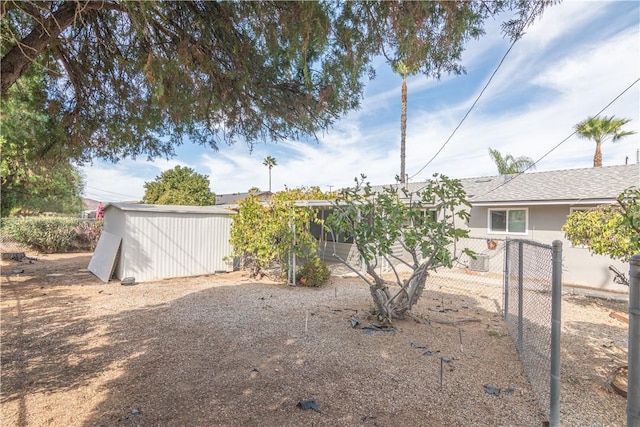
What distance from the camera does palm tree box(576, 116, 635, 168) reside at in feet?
43.1

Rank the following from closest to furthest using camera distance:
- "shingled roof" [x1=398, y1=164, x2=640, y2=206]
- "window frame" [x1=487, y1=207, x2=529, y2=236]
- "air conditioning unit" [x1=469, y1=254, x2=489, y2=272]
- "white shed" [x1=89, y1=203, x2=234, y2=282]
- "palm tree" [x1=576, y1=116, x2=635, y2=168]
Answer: "white shed" [x1=89, y1=203, x2=234, y2=282], "shingled roof" [x1=398, y1=164, x2=640, y2=206], "window frame" [x1=487, y1=207, x2=529, y2=236], "air conditioning unit" [x1=469, y1=254, x2=489, y2=272], "palm tree" [x1=576, y1=116, x2=635, y2=168]

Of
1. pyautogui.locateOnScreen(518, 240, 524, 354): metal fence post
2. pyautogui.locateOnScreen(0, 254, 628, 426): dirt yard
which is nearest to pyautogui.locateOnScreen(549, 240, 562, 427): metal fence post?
pyautogui.locateOnScreen(0, 254, 628, 426): dirt yard

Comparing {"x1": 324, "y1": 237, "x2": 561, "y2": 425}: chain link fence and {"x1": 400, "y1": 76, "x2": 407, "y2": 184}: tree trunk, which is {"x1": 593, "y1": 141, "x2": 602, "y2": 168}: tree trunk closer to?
{"x1": 400, "y1": 76, "x2": 407, "y2": 184}: tree trunk

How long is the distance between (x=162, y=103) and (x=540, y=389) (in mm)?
5227

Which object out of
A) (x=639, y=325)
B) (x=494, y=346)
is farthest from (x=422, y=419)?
(x=494, y=346)

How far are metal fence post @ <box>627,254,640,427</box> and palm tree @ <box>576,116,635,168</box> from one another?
14988 mm

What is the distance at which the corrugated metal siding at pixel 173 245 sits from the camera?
8703 millimetres

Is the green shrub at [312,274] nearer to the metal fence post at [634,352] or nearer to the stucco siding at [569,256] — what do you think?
the stucco siding at [569,256]

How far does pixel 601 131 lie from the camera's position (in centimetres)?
1359

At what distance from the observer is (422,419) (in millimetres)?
2539

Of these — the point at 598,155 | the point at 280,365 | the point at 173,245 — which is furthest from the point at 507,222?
the point at 173,245

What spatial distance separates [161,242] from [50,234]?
8.53 m

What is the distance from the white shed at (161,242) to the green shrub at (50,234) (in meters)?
5.82

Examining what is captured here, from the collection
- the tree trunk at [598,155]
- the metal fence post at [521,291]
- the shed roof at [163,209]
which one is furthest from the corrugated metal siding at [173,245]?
the tree trunk at [598,155]
